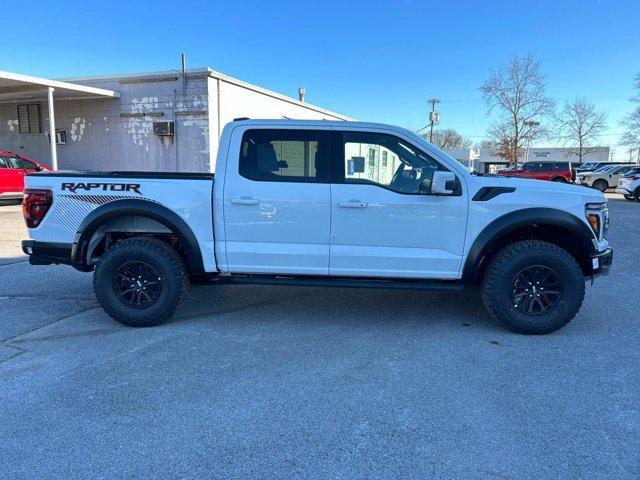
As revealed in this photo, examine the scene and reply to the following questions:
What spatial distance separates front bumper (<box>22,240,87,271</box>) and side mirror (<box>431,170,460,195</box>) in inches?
138

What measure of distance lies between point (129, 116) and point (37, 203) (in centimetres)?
1524

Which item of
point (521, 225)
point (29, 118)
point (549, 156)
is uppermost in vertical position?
point (549, 156)

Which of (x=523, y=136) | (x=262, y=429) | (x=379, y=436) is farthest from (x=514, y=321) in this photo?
(x=523, y=136)

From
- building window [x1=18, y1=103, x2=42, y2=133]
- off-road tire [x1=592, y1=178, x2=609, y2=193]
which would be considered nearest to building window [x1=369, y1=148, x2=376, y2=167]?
building window [x1=18, y1=103, x2=42, y2=133]

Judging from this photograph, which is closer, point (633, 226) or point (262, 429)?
point (262, 429)

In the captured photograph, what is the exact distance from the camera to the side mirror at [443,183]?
4.10 m

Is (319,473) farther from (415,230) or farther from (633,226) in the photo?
(633,226)

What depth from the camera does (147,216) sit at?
4457 millimetres

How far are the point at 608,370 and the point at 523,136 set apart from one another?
4242 cm

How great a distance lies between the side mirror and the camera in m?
4.10

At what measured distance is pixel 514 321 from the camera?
4.40 m

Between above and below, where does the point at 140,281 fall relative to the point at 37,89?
below

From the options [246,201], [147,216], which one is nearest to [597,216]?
[246,201]

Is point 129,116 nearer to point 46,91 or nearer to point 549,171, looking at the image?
point 46,91
